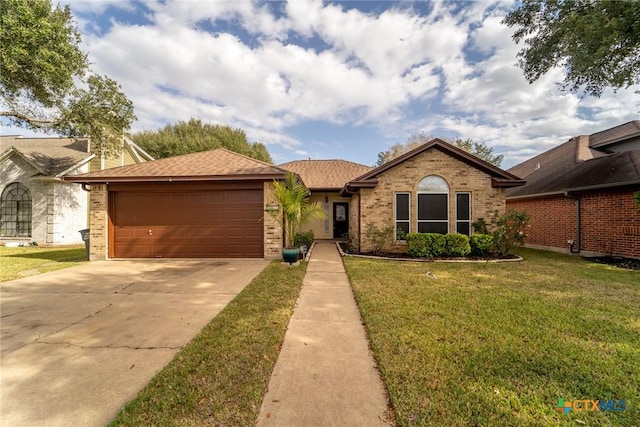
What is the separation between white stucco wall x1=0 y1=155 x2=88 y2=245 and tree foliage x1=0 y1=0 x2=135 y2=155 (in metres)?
2.42

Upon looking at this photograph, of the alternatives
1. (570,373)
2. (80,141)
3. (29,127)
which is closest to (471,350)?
(570,373)

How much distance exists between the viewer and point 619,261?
863 centimetres

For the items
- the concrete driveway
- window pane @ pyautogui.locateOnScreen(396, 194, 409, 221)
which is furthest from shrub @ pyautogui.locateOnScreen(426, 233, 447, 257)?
the concrete driveway

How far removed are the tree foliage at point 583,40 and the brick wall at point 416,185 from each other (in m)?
4.64

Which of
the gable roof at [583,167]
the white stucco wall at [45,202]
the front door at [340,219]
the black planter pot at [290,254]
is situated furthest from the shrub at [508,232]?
the white stucco wall at [45,202]

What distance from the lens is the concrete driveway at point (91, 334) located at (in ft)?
7.65

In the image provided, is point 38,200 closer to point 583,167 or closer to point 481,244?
point 481,244

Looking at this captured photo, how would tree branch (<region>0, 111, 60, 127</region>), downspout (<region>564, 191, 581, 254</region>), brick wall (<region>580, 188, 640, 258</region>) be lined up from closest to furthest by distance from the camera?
1. brick wall (<region>580, 188, 640, 258</region>)
2. downspout (<region>564, 191, 581, 254</region>)
3. tree branch (<region>0, 111, 60, 127</region>)

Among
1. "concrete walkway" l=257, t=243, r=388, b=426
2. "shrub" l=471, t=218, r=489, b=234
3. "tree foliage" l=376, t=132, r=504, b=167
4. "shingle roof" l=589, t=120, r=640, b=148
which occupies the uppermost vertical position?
"tree foliage" l=376, t=132, r=504, b=167

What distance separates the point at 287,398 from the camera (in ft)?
7.75

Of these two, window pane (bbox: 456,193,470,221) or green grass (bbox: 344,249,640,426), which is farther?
window pane (bbox: 456,193,470,221)

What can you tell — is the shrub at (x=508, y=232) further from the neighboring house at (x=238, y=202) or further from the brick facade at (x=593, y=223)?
the brick facade at (x=593, y=223)

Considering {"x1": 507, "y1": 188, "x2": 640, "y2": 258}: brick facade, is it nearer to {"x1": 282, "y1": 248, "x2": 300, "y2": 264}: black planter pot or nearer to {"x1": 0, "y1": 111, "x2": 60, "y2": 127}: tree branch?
{"x1": 282, "y1": 248, "x2": 300, "y2": 264}: black planter pot

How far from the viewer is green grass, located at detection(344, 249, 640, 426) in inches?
87.6
